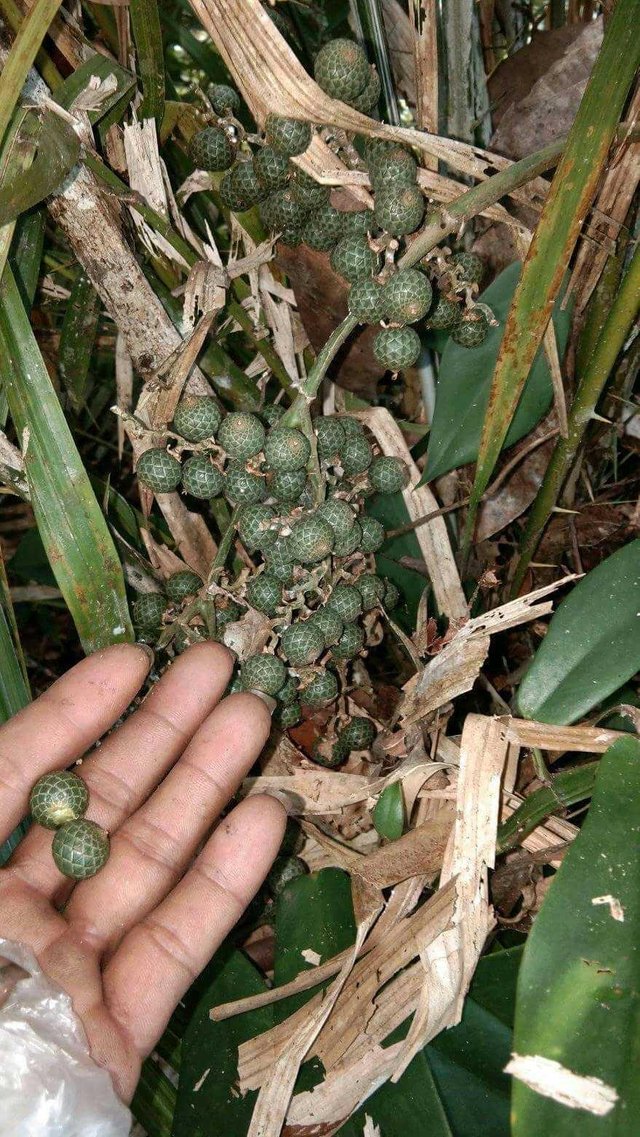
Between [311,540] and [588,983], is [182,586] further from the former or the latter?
[588,983]

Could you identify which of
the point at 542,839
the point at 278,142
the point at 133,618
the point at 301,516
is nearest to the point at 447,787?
the point at 542,839

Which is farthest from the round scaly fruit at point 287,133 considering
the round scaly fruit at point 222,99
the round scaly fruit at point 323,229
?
the round scaly fruit at point 222,99

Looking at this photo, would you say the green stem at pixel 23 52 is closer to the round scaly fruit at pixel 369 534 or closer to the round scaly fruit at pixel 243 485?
the round scaly fruit at pixel 243 485

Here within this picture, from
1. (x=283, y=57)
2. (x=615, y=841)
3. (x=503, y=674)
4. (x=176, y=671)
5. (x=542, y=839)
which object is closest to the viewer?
(x=615, y=841)

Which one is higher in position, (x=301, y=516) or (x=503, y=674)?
(x=301, y=516)

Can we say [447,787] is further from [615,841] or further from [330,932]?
[615,841]

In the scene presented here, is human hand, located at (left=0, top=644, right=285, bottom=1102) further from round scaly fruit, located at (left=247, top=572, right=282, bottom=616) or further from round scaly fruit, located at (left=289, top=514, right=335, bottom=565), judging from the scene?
round scaly fruit, located at (left=289, top=514, right=335, bottom=565)
